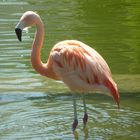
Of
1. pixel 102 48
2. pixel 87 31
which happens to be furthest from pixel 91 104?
pixel 87 31

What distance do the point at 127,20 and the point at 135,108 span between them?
6.14 m

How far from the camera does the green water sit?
719cm

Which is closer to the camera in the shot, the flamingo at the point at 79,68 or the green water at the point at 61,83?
the flamingo at the point at 79,68

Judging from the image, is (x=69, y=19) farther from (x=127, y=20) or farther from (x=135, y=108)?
(x=135, y=108)

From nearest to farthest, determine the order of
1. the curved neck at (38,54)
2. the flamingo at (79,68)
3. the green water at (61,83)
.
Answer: the flamingo at (79,68) < the green water at (61,83) < the curved neck at (38,54)

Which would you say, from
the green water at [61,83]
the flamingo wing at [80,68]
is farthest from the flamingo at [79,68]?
the green water at [61,83]

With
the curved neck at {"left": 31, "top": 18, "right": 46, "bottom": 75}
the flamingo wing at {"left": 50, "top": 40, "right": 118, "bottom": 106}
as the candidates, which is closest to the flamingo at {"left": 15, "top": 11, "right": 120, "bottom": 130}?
the flamingo wing at {"left": 50, "top": 40, "right": 118, "bottom": 106}

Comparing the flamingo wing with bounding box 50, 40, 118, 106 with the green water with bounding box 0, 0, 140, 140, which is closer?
the flamingo wing with bounding box 50, 40, 118, 106

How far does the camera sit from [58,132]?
279 inches

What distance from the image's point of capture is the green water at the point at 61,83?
7191 millimetres

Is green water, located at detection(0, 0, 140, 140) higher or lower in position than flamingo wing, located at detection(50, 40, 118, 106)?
lower

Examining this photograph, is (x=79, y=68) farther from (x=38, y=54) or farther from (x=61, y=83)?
(x=61, y=83)

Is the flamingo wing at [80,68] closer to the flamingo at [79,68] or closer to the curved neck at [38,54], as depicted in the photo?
the flamingo at [79,68]

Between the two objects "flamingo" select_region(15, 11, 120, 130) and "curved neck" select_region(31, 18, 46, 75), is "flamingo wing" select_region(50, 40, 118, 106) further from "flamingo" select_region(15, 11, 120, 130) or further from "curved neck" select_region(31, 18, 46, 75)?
"curved neck" select_region(31, 18, 46, 75)
